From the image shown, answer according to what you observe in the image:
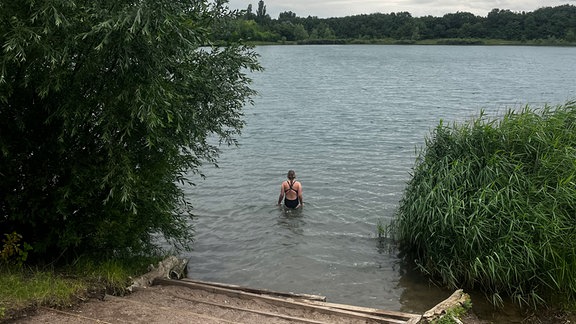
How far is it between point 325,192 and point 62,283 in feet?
38.5

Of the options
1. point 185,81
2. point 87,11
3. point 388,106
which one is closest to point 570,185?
point 185,81

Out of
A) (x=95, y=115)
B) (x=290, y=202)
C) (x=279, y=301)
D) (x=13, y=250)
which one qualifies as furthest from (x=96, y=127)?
(x=290, y=202)

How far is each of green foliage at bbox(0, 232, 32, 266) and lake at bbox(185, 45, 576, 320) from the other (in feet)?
14.6

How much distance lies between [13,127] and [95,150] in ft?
4.35

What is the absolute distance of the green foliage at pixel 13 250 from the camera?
864 centimetres

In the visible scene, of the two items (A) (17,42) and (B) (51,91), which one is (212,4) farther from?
(A) (17,42)

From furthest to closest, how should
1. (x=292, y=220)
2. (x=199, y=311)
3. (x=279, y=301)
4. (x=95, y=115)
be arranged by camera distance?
(x=292, y=220) < (x=95, y=115) < (x=279, y=301) < (x=199, y=311)

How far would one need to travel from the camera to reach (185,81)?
934 centimetres

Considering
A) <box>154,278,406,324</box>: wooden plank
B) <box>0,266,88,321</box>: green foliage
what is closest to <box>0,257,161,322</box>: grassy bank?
<box>0,266,88,321</box>: green foliage

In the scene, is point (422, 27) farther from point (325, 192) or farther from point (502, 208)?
point (502, 208)

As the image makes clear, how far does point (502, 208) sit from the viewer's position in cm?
1060

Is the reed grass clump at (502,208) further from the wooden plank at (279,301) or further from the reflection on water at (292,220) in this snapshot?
the reflection on water at (292,220)

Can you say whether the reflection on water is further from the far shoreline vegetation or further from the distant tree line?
the distant tree line

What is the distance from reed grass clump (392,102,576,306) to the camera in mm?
10227
